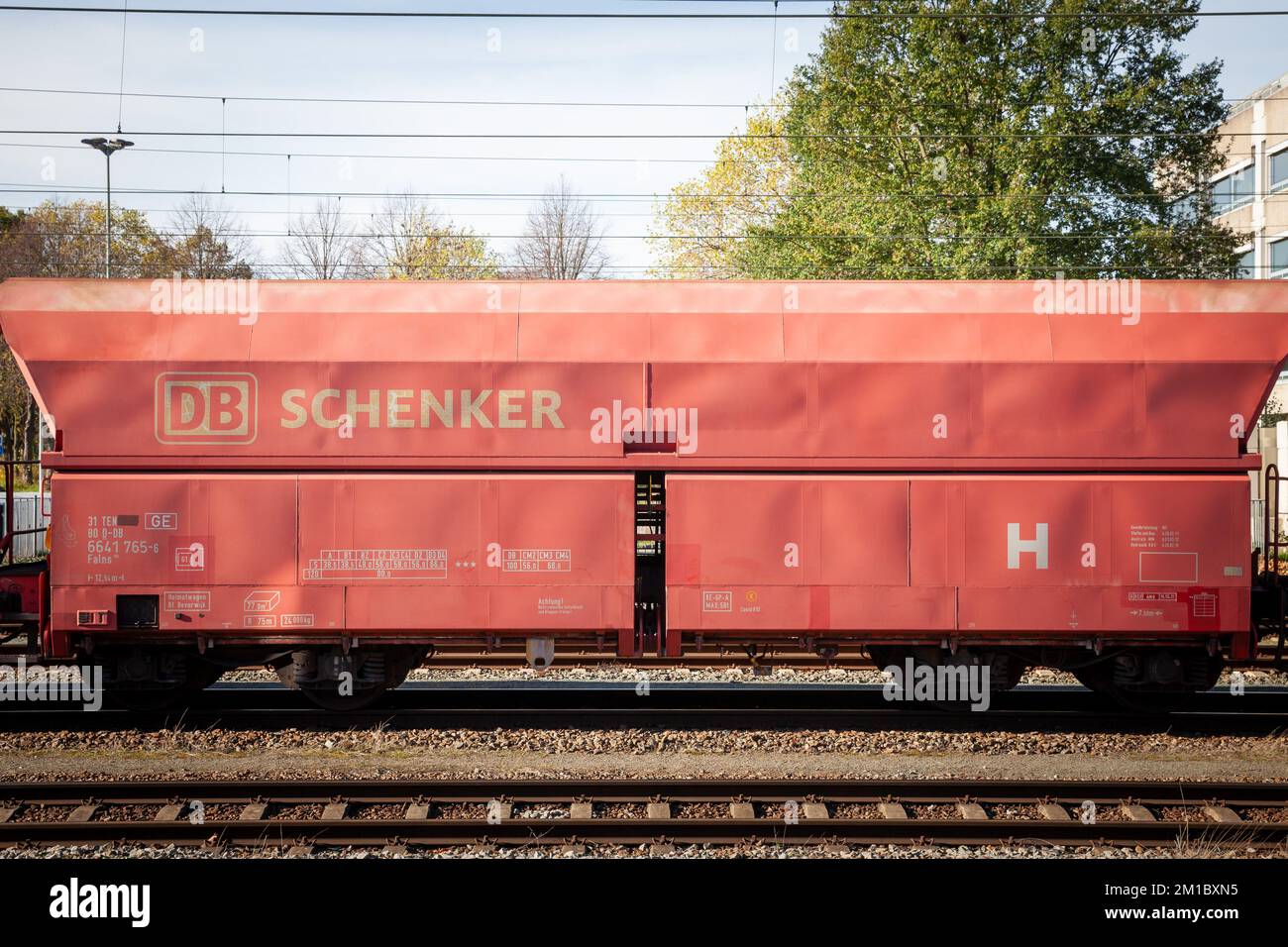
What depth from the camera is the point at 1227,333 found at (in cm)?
947

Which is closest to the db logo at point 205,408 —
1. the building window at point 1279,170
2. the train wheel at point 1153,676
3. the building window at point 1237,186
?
the train wheel at point 1153,676

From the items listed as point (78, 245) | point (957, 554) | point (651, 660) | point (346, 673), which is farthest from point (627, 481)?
point (78, 245)

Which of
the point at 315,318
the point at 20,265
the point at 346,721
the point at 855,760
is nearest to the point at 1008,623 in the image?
the point at 855,760

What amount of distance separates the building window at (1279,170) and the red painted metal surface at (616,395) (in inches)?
1350

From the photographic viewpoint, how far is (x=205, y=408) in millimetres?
9352

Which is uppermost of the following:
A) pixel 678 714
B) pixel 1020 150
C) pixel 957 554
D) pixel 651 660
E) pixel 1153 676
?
pixel 1020 150

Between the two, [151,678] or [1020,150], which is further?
[1020,150]

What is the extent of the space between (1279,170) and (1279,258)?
3397mm

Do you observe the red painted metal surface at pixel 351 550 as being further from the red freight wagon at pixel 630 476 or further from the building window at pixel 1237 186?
the building window at pixel 1237 186

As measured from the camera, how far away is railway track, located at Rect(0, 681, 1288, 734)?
1015 centimetres

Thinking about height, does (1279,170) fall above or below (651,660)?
above
